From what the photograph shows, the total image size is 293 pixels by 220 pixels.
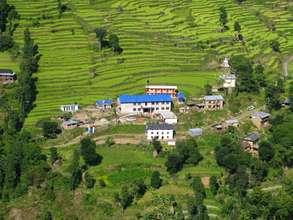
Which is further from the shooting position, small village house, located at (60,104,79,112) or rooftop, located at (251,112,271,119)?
small village house, located at (60,104,79,112)

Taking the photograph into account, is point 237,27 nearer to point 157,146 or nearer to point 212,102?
point 212,102

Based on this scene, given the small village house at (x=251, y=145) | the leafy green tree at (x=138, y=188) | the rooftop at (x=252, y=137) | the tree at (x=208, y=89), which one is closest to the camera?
the leafy green tree at (x=138, y=188)

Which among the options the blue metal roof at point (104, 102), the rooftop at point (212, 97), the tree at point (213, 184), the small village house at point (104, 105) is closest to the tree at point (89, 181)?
the tree at point (213, 184)

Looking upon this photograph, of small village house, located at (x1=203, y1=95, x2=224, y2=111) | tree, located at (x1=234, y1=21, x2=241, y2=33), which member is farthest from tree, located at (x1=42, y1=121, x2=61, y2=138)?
tree, located at (x1=234, y1=21, x2=241, y2=33)

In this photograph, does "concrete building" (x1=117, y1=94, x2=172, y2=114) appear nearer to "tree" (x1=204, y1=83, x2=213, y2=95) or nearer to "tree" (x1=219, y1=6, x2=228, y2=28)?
"tree" (x1=204, y1=83, x2=213, y2=95)

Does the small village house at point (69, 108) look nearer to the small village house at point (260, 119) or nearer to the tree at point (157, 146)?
the tree at point (157, 146)

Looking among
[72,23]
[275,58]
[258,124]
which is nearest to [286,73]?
[275,58]

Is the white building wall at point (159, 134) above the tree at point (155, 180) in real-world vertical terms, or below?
above
